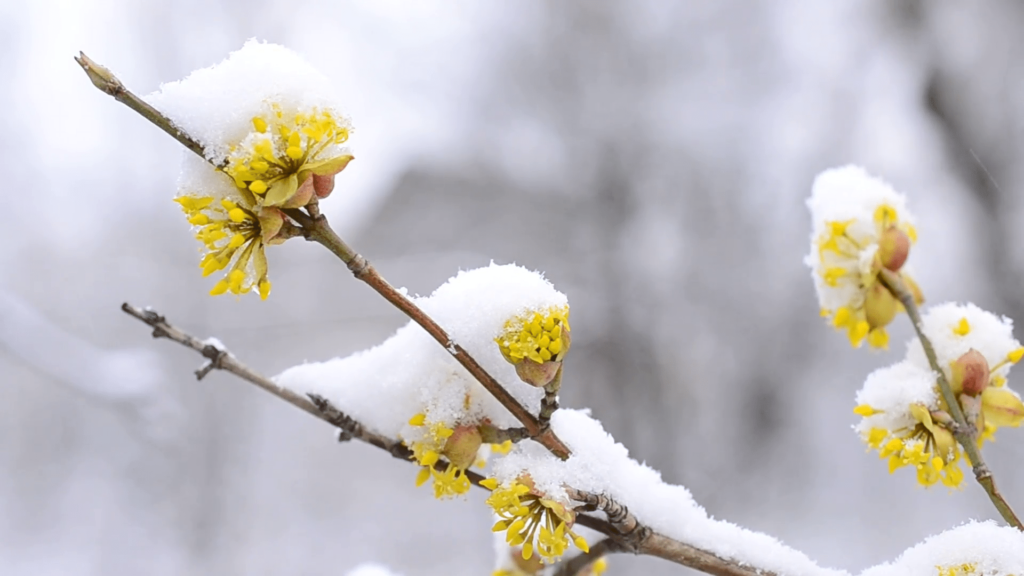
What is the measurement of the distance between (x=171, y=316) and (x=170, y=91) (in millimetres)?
4627

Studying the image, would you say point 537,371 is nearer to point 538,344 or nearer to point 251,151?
point 538,344

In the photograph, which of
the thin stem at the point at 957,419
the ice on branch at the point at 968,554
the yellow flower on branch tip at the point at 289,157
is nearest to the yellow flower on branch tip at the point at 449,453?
the yellow flower on branch tip at the point at 289,157

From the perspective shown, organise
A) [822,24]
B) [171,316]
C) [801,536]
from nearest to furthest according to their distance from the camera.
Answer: [822,24], [801,536], [171,316]

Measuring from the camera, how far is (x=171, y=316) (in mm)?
4707

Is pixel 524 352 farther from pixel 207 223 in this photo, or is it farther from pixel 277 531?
pixel 277 531

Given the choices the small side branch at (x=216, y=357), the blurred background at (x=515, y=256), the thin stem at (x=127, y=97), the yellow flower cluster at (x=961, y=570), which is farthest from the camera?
the blurred background at (x=515, y=256)

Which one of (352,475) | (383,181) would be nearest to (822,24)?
(383,181)

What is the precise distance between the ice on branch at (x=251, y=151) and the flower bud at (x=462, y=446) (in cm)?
20

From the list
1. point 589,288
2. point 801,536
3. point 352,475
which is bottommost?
point 801,536

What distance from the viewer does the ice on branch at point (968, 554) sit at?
55cm

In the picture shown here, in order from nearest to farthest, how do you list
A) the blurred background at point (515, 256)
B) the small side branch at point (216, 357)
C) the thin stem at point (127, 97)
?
the thin stem at point (127, 97) → the small side branch at point (216, 357) → the blurred background at point (515, 256)

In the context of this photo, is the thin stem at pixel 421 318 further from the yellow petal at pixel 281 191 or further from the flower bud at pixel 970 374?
the flower bud at pixel 970 374

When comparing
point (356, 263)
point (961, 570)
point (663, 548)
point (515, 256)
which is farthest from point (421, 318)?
point (515, 256)

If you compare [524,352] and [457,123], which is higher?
[457,123]
